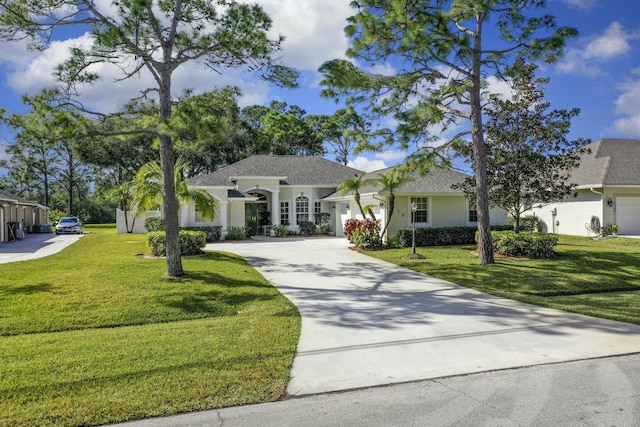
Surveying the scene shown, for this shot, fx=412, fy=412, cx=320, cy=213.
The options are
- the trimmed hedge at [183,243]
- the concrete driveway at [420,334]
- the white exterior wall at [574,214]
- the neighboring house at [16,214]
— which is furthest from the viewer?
the neighboring house at [16,214]

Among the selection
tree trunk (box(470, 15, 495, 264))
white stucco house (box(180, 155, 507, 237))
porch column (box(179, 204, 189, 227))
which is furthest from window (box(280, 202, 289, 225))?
tree trunk (box(470, 15, 495, 264))

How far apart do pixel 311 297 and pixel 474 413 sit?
17.5 feet

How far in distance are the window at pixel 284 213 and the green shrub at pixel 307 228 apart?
110 cm

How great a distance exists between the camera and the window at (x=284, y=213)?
26084mm

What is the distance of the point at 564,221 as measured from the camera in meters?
23.0

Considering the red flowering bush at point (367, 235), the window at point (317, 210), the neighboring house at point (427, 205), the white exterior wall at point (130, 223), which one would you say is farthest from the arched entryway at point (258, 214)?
the red flowering bush at point (367, 235)

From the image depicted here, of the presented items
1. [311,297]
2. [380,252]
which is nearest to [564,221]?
[380,252]

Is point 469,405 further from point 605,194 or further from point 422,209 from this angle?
point 605,194

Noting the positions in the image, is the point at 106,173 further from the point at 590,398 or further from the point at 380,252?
the point at 590,398

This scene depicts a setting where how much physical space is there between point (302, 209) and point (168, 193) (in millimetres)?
16058

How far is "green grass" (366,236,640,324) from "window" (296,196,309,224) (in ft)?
34.0

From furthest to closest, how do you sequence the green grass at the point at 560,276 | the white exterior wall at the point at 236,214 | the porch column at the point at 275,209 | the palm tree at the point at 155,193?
the porch column at the point at 275,209
the white exterior wall at the point at 236,214
the palm tree at the point at 155,193
the green grass at the point at 560,276

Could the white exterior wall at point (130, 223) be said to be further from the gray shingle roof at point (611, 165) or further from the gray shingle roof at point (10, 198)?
the gray shingle roof at point (611, 165)

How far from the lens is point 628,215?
67.9 feet
